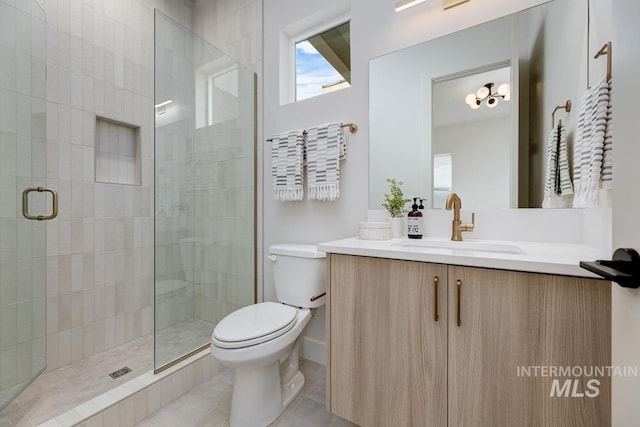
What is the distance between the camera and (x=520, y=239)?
1.28 m

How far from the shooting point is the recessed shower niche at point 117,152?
201 centimetres

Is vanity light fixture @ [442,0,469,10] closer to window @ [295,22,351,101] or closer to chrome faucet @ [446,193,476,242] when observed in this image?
window @ [295,22,351,101]

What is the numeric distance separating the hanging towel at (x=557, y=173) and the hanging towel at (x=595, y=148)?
12 centimetres

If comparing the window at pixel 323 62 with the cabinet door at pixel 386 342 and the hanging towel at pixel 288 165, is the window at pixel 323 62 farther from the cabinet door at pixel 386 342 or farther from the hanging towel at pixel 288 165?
the cabinet door at pixel 386 342

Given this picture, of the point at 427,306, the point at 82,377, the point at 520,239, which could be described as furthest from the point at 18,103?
the point at 520,239

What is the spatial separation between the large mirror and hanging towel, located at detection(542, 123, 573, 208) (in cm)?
3

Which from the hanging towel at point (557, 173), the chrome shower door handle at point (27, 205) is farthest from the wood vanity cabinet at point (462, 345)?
the chrome shower door handle at point (27, 205)

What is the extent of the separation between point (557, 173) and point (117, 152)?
2773mm

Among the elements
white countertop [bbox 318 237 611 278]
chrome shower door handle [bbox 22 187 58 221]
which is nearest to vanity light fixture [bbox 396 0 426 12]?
white countertop [bbox 318 237 611 278]

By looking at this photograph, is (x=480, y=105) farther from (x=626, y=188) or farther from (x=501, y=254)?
(x=626, y=188)

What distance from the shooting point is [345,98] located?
5.76 ft

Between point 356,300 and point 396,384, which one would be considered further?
point 356,300

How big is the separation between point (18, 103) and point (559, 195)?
2.67 metres

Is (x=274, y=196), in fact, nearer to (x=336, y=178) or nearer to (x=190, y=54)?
(x=336, y=178)
